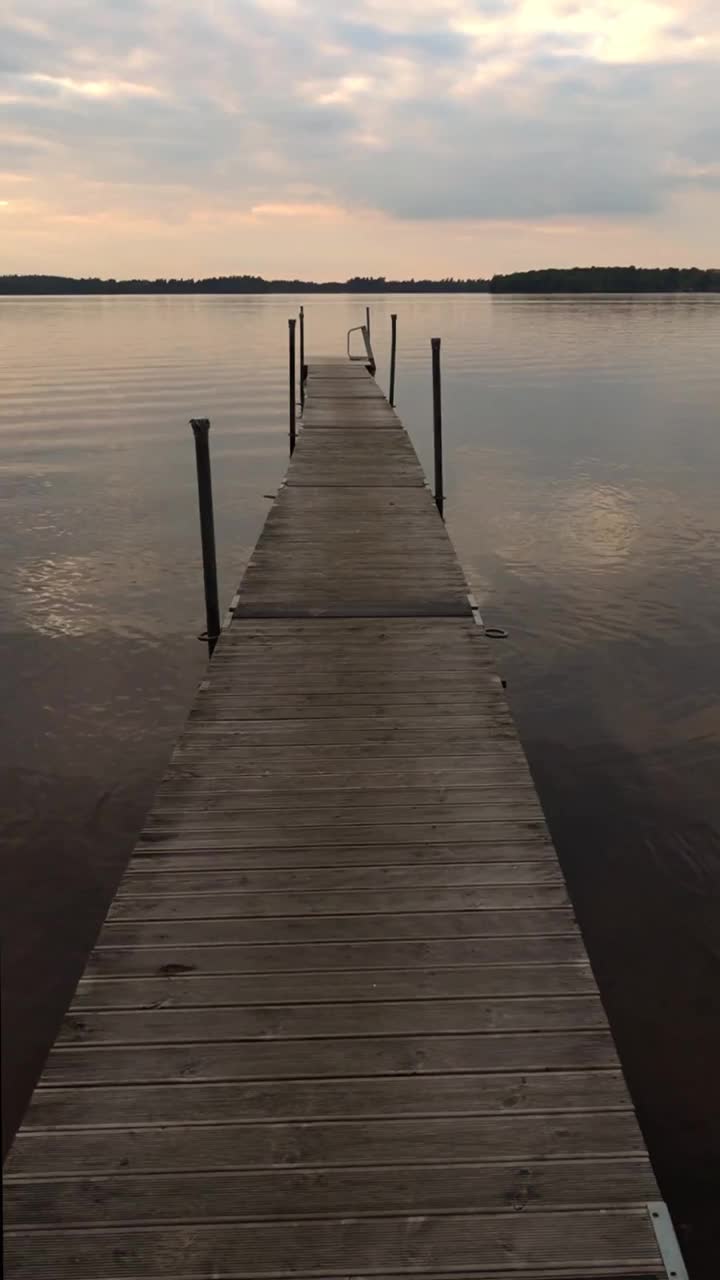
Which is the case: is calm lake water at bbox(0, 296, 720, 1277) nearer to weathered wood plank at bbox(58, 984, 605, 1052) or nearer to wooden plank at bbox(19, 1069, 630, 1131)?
wooden plank at bbox(19, 1069, 630, 1131)

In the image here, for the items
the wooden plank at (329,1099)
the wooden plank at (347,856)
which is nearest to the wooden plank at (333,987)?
the wooden plank at (329,1099)

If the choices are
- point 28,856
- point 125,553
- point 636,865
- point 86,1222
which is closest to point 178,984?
point 86,1222

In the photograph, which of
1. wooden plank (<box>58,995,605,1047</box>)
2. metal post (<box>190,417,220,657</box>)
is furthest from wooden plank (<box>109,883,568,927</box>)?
metal post (<box>190,417,220,657</box>)

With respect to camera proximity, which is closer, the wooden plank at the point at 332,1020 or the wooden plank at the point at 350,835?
the wooden plank at the point at 332,1020

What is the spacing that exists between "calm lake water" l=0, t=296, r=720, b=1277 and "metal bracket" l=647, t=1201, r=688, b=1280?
165 centimetres

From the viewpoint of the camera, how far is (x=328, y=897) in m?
4.18

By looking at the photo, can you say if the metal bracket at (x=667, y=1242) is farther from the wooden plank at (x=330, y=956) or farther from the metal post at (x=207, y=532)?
the metal post at (x=207, y=532)

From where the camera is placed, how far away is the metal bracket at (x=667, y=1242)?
8.40ft

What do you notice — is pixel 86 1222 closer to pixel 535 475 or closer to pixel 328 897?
pixel 328 897

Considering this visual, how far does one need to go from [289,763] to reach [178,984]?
201 centimetres

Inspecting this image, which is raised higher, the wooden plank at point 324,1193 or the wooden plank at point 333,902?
the wooden plank at point 333,902

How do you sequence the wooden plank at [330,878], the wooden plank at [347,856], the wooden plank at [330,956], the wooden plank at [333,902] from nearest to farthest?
the wooden plank at [330,956] < the wooden plank at [333,902] < the wooden plank at [330,878] < the wooden plank at [347,856]

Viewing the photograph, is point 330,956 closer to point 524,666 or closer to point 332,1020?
point 332,1020

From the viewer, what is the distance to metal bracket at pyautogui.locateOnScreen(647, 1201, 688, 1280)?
8.40ft
